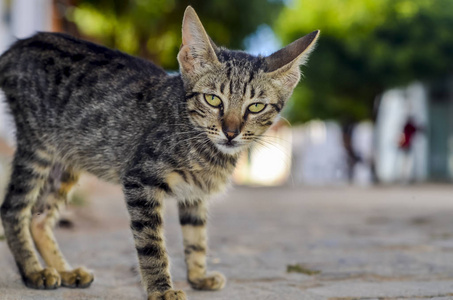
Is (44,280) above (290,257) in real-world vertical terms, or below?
above

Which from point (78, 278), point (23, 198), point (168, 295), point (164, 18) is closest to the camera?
point (168, 295)

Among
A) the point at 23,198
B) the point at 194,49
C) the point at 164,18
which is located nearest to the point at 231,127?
the point at 194,49

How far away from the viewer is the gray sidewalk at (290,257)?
346 cm

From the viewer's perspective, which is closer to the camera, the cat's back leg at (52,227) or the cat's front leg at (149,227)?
the cat's front leg at (149,227)

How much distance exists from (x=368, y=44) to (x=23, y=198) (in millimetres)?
21224

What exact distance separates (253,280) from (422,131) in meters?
18.3

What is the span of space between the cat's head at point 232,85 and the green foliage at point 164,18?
39.3 ft

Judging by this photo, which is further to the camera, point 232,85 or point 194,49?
point 194,49

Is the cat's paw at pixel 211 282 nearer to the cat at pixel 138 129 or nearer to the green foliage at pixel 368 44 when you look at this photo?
the cat at pixel 138 129

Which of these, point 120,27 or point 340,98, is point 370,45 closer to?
point 340,98

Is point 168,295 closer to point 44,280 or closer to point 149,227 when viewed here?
point 149,227

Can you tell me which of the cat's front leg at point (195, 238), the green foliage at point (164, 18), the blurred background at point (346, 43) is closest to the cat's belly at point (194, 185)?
the cat's front leg at point (195, 238)

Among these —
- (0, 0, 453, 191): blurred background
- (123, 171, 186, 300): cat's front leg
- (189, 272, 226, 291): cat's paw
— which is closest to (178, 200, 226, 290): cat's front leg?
(189, 272, 226, 291): cat's paw

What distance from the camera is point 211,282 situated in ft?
12.1
